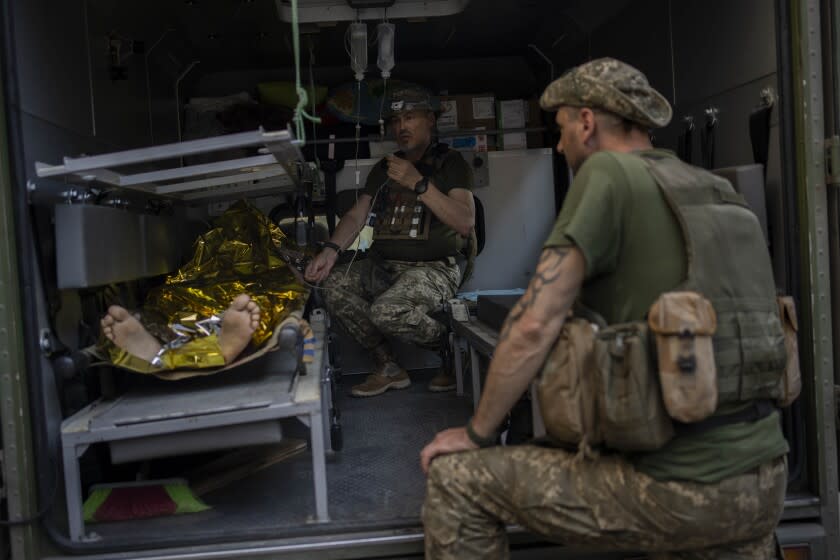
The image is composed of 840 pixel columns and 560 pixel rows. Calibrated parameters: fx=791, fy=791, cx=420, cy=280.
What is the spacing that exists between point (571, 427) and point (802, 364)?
1.01m

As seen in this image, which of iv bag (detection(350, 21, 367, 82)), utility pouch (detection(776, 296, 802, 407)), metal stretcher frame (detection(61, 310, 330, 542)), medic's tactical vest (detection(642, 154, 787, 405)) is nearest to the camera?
medic's tactical vest (detection(642, 154, 787, 405))

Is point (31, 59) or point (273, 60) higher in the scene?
point (273, 60)

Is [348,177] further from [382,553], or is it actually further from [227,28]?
[382,553]

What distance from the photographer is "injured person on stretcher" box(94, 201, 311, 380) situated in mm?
2746

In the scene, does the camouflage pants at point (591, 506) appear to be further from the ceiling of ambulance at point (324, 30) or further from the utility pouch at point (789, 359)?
the ceiling of ambulance at point (324, 30)

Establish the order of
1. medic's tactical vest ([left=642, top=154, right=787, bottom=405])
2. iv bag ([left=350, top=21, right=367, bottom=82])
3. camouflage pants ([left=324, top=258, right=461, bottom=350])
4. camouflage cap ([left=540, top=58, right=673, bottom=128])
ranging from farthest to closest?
camouflage pants ([left=324, top=258, right=461, bottom=350]) < iv bag ([left=350, top=21, right=367, bottom=82]) < camouflage cap ([left=540, top=58, right=673, bottom=128]) < medic's tactical vest ([left=642, top=154, right=787, bottom=405])

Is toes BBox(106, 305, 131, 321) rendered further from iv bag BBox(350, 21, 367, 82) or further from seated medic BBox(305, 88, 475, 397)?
iv bag BBox(350, 21, 367, 82)

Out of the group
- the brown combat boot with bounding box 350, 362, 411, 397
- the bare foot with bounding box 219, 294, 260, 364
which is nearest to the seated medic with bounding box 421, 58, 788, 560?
the bare foot with bounding box 219, 294, 260, 364

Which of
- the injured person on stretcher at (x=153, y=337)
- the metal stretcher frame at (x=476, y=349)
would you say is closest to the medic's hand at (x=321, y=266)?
the metal stretcher frame at (x=476, y=349)

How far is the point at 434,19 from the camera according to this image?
484 cm

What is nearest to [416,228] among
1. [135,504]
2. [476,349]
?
[476,349]

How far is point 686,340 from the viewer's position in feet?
6.15

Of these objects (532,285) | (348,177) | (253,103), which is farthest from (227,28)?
(532,285)

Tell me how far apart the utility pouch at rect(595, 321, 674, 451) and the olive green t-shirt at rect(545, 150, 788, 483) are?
0.09m
